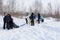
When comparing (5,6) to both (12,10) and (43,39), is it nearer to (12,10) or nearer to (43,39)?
(12,10)

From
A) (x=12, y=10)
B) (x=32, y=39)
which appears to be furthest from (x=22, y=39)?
(x=12, y=10)

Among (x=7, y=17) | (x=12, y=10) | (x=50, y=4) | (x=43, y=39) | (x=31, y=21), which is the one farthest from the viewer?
(x=50, y=4)

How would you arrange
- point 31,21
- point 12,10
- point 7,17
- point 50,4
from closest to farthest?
point 7,17 → point 31,21 → point 12,10 → point 50,4

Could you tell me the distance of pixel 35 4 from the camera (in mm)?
67375

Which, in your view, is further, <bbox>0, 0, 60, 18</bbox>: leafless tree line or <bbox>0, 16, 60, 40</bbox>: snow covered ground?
<bbox>0, 0, 60, 18</bbox>: leafless tree line

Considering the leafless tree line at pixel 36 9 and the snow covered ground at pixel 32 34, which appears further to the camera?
the leafless tree line at pixel 36 9

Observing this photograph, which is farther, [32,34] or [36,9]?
[36,9]

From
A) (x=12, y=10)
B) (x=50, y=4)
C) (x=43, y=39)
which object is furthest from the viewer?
(x=50, y=4)

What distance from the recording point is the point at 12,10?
205 ft

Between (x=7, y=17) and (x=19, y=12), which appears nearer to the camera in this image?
(x=7, y=17)

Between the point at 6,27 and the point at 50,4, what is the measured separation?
50.6m

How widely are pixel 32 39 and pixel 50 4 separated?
5676cm

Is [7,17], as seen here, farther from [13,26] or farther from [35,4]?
[35,4]

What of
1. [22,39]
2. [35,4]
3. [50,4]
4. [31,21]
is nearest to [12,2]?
[35,4]
